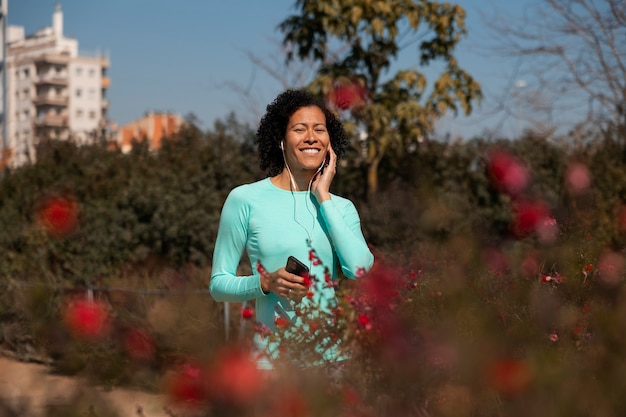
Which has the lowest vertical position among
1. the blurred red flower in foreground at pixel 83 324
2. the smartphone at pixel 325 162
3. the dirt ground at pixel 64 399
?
the blurred red flower in foreground at pixel 83 324

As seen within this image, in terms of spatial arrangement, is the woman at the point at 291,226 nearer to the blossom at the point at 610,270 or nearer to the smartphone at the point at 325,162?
the smartphone at the point at 325,162

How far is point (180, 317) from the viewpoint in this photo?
3.07m

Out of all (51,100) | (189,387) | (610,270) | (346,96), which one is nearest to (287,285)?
(189,387)

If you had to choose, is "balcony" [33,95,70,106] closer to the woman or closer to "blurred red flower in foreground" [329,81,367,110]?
"blurred red flower in foreground" [329,81,367,110]

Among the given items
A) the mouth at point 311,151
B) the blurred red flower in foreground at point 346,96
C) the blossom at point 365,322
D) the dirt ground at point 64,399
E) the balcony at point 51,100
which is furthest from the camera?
the balcony at point 51,100

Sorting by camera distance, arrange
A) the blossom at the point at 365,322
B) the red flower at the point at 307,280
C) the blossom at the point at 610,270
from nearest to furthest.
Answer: the blossom at the point at 365,322 < the red flower at the point at 307,280 < the blossom at the point at 610,270

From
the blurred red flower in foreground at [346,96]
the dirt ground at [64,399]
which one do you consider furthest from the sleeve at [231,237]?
the blurred red flower in foreground at [346,96]

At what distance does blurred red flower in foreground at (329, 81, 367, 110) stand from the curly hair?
27.8 feet

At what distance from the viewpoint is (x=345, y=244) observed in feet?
9.79

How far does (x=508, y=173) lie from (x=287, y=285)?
9.00 metres

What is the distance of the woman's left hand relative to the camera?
10.2 ft

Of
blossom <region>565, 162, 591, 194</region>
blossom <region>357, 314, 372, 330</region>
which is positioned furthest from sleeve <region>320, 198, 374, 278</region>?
blossom <region>565, 162, 591, 194</region>

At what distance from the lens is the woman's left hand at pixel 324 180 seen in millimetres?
3117

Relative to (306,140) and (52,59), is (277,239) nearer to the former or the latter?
(306,140)
